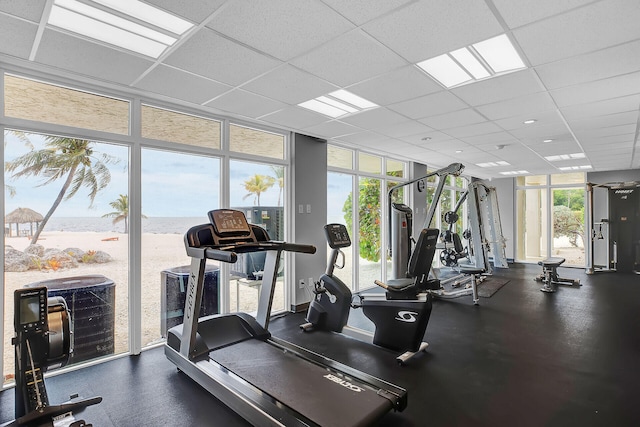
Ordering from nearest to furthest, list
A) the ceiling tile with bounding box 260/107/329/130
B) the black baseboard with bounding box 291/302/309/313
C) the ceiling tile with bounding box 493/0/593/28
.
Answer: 1. the ceiling tile with bounding box 493/0/593/28
2. the ceiling tile with bounding box 260/107/329/130
3. the black baseboard with bounding box 291/302/309/313

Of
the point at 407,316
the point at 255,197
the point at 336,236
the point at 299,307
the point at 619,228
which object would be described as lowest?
the point at 299,307

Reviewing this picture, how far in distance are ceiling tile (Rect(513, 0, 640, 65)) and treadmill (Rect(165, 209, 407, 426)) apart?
2.30m

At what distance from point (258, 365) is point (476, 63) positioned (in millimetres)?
3056

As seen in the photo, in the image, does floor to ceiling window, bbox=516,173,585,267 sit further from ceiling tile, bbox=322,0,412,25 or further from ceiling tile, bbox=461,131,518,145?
ceiling tile, bbox=322,0,412,25

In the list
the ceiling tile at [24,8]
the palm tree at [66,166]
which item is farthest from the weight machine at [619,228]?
the ceiling tile at [24,8]

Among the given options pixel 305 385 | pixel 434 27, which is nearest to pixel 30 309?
pixel 305 385

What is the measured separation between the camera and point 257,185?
4633 mm

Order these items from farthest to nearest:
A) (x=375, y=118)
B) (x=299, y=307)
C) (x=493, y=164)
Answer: (x=493, y=164) → (x=299, y=307) → (x=375, y=118)

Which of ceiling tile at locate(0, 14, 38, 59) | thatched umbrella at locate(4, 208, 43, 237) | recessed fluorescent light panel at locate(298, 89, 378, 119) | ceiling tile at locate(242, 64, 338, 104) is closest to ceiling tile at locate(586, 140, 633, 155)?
recessed fluorescent light panel at locate(298, 89, 378, 119)

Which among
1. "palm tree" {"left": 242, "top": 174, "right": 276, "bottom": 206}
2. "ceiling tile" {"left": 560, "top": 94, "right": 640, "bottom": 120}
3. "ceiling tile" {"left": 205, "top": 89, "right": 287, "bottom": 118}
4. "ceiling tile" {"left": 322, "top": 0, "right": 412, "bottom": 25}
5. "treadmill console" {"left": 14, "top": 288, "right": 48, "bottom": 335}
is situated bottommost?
"treadmill console" {"left": 14, "top": 288, "right": 48, "bottom": 335}

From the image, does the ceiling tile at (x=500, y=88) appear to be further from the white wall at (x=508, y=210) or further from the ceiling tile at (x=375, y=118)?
the white wall at (x=508, y=210)

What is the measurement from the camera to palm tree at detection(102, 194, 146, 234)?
3402mm

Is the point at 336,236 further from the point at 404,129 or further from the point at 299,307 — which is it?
the point at 404,129

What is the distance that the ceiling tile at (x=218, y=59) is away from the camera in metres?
2.34
